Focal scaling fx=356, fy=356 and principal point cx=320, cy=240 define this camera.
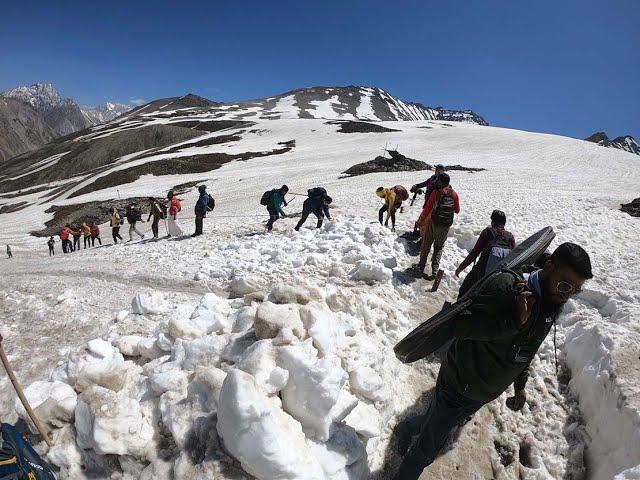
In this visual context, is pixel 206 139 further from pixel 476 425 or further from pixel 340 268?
pixel 476 425

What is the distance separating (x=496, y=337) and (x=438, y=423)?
4.33 feet

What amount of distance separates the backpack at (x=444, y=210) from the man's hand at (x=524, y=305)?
4945 millimetres

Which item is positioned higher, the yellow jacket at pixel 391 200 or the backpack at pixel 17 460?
the yellow jacket at pixel 391 200

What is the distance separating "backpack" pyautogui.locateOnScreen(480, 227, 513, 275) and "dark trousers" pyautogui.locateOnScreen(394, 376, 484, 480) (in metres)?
3.03

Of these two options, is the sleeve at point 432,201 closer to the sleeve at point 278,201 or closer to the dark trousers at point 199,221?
the sleeve at point 278,201

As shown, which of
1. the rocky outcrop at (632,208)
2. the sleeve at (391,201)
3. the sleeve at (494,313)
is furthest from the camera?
the rocky outcrop at (632,208)

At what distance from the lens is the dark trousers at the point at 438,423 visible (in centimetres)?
356

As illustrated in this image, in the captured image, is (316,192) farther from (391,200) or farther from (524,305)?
(524,305)

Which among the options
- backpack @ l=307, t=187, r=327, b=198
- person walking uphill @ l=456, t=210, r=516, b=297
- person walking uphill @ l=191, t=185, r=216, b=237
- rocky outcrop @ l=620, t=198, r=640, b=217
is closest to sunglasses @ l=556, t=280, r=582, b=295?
person walking uphill @ l=456, t=210, r=516, b=297

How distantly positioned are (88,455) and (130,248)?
9637 millimetres

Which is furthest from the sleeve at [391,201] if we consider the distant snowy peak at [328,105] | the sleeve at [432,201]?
the distant snowy peak at [328,105]

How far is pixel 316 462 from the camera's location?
11.2 feet

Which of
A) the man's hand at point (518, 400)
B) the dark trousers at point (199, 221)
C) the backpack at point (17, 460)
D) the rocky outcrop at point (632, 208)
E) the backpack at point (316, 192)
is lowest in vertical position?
the man's hand at point (518, 400)

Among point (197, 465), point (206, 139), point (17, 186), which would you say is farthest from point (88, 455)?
point (17, 186)
